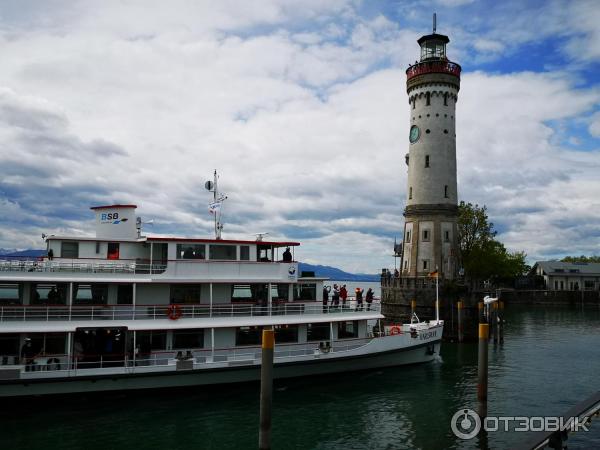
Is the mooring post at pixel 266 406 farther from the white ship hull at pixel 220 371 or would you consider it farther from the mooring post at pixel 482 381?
the mooring post at pixel 482 381

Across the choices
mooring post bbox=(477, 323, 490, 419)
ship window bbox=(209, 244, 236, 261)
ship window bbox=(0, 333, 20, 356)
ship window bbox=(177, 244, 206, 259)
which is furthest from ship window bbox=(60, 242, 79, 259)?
mooring post bbox=(477, 323, 490, 419)

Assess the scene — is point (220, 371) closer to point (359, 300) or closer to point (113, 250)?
point (113, 250)

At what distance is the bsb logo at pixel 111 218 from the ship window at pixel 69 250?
80.2 inches

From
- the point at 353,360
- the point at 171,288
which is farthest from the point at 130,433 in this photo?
the point at 353,360

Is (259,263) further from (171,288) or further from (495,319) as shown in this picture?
(495,319)

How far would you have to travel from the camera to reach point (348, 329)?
2850 centimetres

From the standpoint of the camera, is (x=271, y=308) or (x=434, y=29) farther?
(x=434, y=29)

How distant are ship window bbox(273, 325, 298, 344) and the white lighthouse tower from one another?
2987cm

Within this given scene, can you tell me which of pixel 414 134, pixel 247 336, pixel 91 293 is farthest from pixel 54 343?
pixel 414 134

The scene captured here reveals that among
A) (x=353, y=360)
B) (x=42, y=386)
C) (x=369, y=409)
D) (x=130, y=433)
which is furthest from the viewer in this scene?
(x=353, y=360)

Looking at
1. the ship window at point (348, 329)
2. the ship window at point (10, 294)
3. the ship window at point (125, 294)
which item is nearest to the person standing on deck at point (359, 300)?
the ship window at point (348, 329)

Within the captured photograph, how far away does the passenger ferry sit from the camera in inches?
870

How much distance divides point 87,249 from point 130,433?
9.78 m

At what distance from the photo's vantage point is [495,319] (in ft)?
140
